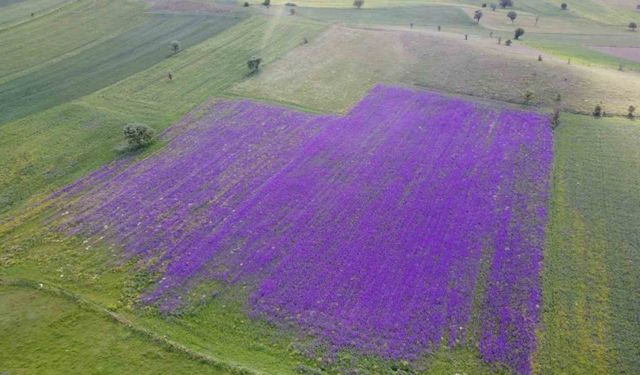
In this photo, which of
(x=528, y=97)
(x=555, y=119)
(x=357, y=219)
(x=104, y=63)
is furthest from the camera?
(x=104, y=63)

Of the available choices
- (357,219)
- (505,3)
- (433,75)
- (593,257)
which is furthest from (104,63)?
(505,3)

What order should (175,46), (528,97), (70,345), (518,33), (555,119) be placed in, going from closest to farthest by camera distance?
(70,345), (555,119), (528,97), (175,46), (518,33)

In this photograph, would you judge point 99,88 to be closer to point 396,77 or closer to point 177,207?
point 177,207

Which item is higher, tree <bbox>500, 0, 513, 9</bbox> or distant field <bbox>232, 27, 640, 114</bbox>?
tree <bbox>500, 0, 513, 9</bbox>

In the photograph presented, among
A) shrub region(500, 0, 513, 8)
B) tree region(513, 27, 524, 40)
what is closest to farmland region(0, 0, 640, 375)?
tree region(513, 27, 524, 40)

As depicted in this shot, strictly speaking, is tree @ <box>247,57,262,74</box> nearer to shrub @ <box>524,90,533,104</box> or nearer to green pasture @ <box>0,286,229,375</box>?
shrub @ <box>524,90,533,104</box>

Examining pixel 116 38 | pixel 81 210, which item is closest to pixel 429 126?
pixel 81 210

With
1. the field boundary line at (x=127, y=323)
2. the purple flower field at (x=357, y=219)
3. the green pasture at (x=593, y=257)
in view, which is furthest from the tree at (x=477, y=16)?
the field boundary line at (x=127, y=323)

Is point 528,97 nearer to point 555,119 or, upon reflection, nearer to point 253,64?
point 555,119
